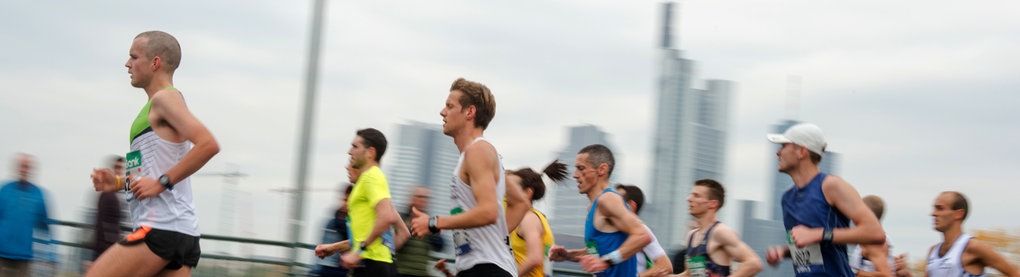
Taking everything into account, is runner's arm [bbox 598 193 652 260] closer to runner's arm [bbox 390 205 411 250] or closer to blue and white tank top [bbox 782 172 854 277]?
blue and white tank top [bbox 782 172 854 277]

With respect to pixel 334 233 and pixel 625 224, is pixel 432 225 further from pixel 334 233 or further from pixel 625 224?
pixel 334 233

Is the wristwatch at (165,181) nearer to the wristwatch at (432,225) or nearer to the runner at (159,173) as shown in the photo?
the runner at (159,173)

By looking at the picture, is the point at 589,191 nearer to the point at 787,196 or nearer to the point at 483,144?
the point at 787,196

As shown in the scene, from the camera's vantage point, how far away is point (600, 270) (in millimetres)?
7445

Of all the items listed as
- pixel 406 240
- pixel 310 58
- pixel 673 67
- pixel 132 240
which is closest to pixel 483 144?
pixel 132 240

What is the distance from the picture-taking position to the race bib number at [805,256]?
6.48m

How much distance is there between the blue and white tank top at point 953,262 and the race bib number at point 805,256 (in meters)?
2.40

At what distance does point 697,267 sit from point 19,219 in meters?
5.66

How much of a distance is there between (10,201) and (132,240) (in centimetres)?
572

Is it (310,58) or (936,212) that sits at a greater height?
(310,58)

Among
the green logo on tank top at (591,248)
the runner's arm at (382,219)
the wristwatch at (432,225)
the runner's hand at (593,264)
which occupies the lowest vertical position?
the runner's hand at (593,264)

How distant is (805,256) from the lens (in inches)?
258

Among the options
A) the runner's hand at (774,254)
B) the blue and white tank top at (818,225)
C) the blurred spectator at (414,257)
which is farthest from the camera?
the blurred spectator at (414,257)

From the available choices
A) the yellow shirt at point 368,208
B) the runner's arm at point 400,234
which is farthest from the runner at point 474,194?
the runner's arm at point 400,234
